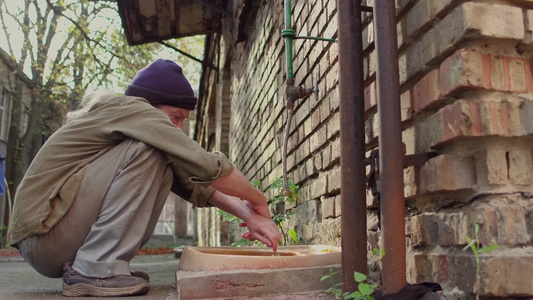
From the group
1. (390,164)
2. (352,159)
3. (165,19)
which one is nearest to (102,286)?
(352,159)

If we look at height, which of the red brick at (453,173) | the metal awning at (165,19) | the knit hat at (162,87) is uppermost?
the metal awning at (165,19)

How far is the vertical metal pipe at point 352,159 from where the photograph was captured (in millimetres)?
1604

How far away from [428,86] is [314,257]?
2.38ft

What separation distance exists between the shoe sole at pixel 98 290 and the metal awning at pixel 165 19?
5.09m

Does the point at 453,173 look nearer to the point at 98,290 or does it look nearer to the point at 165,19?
the point at 98,290

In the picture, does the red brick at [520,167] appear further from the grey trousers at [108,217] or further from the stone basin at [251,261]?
the grey trousers at [108,217]

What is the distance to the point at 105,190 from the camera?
195cm

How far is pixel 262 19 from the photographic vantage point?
4312 mm

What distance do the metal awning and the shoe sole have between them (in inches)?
200

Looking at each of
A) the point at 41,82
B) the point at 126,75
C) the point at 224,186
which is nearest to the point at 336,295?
the point at 224,186

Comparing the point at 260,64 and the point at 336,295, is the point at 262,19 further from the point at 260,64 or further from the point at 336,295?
the point at 336,295

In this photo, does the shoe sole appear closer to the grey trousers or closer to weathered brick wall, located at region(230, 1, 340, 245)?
the grey trousers

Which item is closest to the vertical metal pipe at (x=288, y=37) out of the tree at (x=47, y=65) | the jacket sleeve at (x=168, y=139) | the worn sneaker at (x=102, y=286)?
the jacket sleeve at (x=168, y=139)

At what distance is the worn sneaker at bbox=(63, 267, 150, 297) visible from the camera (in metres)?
1.83
